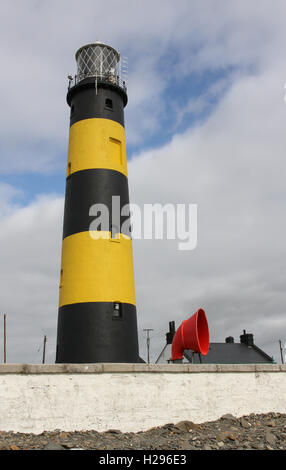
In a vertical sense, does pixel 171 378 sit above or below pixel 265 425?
above

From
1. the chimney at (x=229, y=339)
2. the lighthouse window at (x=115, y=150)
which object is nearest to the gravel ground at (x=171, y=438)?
the lighthouse window at (x=115, y=150)

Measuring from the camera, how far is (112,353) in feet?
42.3

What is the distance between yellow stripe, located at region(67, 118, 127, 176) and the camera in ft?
49.3

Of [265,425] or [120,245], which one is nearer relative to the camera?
[265,425]

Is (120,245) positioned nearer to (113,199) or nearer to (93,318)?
(113,199)

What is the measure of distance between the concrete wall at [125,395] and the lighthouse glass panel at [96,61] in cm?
1212

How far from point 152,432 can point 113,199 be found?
794cm

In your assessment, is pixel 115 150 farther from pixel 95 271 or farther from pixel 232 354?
pixel 232 354

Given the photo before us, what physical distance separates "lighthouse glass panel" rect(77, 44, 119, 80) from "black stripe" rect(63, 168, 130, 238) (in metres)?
4.73

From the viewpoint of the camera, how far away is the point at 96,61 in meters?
17.2

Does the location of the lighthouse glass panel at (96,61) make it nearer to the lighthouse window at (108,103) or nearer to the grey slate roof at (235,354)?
the lighthouse window at (108,103)

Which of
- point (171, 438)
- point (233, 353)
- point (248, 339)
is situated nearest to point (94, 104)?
point (171, 438)
